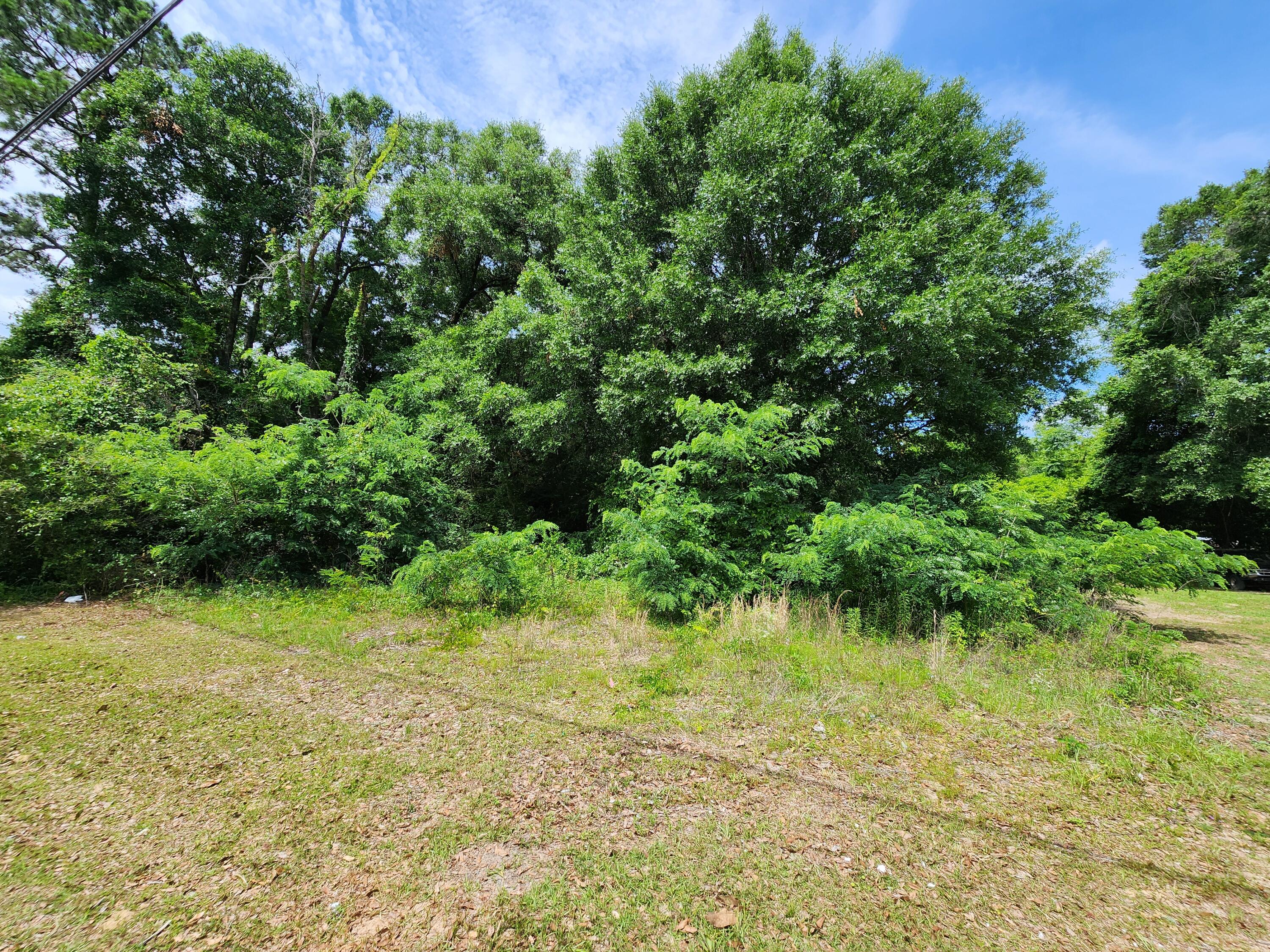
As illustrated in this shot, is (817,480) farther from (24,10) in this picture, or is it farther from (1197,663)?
(24,10)

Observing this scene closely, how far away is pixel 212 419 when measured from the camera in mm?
14453

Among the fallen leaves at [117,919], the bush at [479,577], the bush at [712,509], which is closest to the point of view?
the fallen leaves at [117,919]

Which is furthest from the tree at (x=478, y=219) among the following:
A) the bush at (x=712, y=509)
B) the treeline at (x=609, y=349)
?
the bush at (x=712, y=509)

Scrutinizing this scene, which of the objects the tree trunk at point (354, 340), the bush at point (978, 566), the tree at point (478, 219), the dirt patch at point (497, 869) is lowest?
the dirt patch at point (497, 869)

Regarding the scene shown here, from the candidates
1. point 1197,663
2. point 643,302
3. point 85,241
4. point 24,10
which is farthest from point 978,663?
point 24,10

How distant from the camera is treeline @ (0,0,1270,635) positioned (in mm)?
7320

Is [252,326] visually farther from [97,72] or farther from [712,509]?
[712,509]

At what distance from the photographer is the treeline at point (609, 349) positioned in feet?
24.0

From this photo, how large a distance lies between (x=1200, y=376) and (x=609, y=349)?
67.1ft

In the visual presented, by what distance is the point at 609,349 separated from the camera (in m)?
10.7

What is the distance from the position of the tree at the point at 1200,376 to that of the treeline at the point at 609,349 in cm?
12

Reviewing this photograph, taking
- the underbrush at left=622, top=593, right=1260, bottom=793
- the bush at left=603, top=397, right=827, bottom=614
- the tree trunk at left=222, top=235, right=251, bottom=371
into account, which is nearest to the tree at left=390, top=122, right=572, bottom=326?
the tree trunk at left=222, top=235, right=251, bottom=371

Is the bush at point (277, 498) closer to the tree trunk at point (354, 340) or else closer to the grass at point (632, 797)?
the grass at point (632, 797)

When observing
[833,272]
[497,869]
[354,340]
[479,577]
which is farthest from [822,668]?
[354,340]
